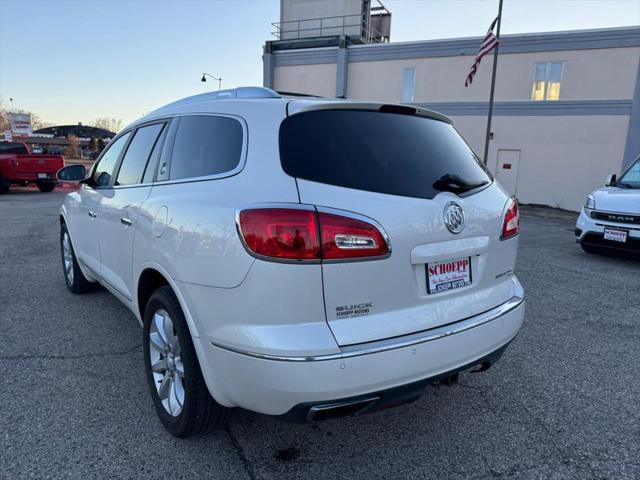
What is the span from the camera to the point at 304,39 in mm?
24359

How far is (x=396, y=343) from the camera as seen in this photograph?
1.97 meters

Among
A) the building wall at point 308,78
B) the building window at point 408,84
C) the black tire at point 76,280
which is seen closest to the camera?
the black tire at point 76,280

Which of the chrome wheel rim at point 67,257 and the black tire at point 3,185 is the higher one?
the chrome wheel rim at point 67,257

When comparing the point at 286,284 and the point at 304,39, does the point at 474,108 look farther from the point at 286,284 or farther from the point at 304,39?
the point at 286,284

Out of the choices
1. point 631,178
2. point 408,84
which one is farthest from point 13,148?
point 631,178

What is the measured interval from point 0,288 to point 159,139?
3.45m

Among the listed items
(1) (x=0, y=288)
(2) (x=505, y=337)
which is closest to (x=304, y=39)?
(1) (x=0, y=288)

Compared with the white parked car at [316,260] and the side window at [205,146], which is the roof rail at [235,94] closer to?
the white parked car at [316,260]

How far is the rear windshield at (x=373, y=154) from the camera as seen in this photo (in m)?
2.03

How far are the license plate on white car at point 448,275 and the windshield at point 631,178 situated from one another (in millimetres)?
6461

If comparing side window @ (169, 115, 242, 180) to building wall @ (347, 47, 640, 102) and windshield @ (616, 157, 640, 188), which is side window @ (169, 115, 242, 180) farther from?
building wall @ (347, 47, 640, 102)

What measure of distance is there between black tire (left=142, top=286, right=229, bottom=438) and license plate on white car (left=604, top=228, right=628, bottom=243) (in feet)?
21.4

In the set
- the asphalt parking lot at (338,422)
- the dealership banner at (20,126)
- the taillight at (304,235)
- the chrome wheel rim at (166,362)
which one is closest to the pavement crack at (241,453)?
the asphalt parking lot at (338,422)

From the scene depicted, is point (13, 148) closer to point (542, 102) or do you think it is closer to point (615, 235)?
point (615, 235)
